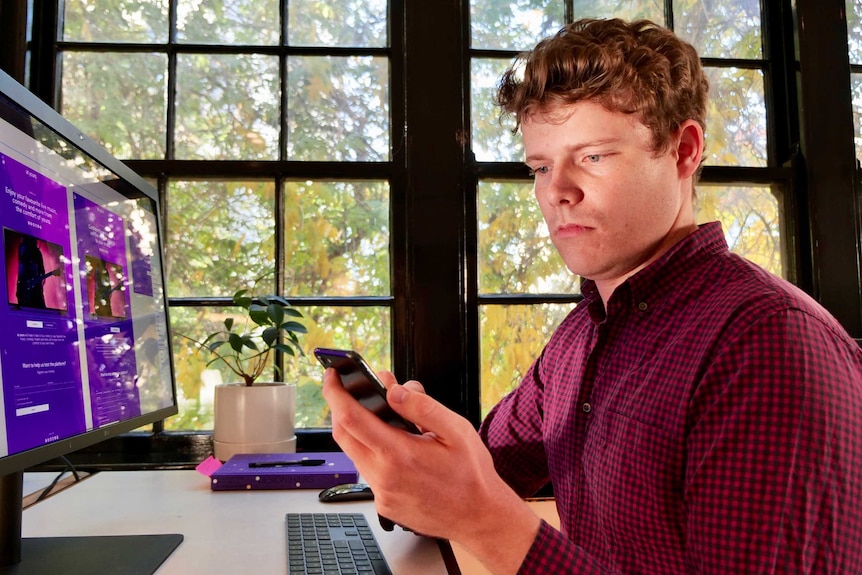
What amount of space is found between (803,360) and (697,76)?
1.84ft

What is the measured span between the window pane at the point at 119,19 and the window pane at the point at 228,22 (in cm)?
6

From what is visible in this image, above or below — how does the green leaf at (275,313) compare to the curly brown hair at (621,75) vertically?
below

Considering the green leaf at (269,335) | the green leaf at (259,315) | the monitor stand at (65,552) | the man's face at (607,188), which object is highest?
the man's face at (607,188)

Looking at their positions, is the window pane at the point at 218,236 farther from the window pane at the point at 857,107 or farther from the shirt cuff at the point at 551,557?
the window pane at the point at 857,107

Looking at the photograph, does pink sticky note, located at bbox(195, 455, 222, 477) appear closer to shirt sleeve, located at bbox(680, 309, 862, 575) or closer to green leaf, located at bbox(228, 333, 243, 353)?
green leaf, located at bbox(228, 333, 243, 353)

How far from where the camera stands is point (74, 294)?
2.70ft

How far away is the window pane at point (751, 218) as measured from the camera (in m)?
1.80

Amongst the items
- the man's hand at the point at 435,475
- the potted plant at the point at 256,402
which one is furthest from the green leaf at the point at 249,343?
the man's hand at the point at 435,475

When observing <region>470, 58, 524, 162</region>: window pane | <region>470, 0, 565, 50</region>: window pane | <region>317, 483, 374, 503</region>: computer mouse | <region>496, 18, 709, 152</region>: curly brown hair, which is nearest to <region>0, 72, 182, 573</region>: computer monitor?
<region>317, 483, 374, 503</region>: computer mouse

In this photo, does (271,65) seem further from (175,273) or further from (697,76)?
(697,76)

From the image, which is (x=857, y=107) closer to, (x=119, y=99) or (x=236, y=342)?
(x=236, y=342)

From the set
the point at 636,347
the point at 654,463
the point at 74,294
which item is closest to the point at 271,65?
the point at 74,294

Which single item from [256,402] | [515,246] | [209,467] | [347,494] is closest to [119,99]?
[256,402]

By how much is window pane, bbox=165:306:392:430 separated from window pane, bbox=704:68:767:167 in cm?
102
